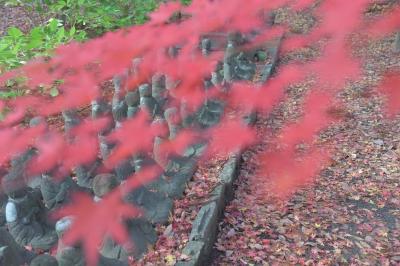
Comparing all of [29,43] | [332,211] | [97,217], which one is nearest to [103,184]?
[97,217]

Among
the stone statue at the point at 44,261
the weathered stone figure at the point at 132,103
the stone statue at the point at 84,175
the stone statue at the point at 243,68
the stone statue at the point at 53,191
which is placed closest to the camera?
the stone statue at the point at 44,261

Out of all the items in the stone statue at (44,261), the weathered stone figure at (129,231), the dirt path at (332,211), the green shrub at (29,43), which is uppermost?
the green shrub at (29,43)

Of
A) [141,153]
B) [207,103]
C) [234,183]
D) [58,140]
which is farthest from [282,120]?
[58,140]

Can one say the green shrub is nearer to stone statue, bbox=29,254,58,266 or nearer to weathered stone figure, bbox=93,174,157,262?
weathered stone figure, bbox=93,174,157,262

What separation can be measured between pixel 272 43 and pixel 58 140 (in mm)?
4608

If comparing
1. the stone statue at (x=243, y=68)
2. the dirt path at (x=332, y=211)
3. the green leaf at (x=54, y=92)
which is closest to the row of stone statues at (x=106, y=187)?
the dirt path at (x=332, y=211)

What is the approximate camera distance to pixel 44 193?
3.38 meters

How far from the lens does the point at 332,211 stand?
165 inches

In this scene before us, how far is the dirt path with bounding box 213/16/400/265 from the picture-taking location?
3664 mm

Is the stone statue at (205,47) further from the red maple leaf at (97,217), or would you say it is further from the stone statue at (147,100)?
the red maple leaf at (97,217)

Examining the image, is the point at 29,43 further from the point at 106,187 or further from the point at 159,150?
the point at 106,187

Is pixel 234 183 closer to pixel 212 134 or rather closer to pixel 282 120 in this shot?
pixel 212 134

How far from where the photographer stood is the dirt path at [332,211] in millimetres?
3664

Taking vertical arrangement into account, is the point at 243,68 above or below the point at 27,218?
below
